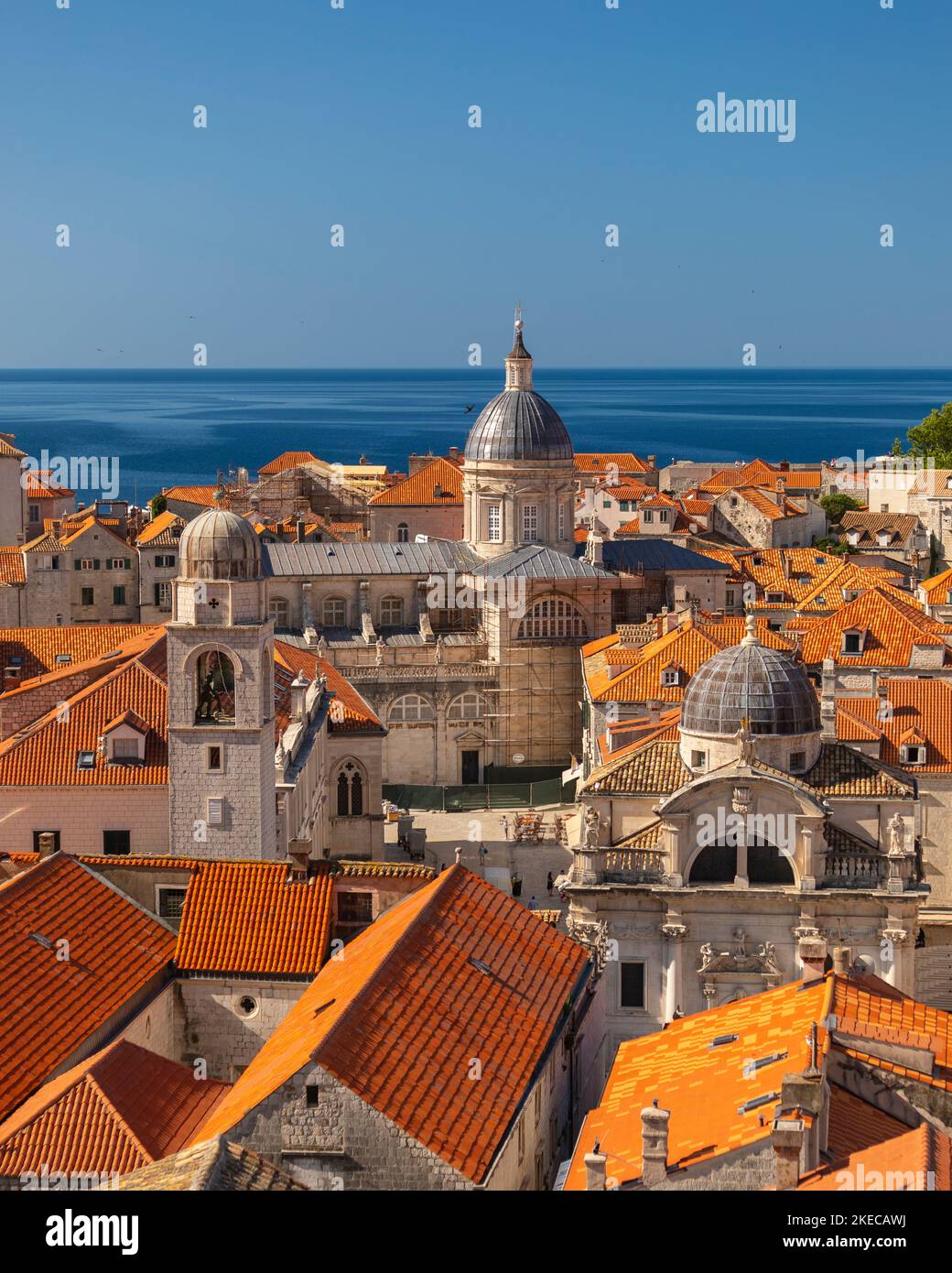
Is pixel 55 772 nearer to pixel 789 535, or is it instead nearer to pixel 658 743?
pixel 658 743

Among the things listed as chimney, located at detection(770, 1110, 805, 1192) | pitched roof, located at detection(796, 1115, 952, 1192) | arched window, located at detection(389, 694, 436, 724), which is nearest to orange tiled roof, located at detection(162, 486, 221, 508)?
arched window, located at detection(389, 694, 436, 724)

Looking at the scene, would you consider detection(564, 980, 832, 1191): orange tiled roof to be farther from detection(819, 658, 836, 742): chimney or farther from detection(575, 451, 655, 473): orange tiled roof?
detection(575, 451, 655, 473): orange tiled roof

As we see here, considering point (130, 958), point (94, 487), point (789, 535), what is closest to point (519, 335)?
point (789, 535)

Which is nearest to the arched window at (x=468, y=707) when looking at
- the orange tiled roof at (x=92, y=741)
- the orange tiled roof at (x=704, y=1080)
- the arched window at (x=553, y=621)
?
the arched window at (x=553, y=621)

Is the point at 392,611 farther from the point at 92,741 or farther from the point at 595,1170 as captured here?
the point at 595,1170

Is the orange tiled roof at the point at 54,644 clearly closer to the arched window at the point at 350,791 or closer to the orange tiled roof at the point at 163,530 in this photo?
the arched window at the point at 350,791
